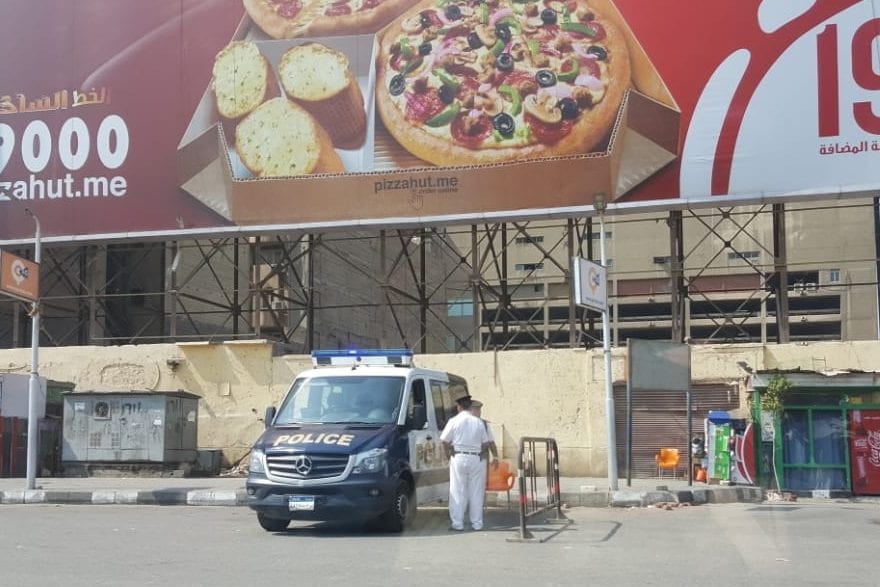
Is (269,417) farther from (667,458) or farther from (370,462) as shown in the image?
(667,458)

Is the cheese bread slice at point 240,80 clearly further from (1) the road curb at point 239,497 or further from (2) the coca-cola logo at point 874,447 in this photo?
(2) the coca-cola logo at point 874,447

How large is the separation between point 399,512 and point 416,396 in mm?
1660

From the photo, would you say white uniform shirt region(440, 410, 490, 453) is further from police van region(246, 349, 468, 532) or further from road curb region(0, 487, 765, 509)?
road curb region(0, 487, 765, 509)

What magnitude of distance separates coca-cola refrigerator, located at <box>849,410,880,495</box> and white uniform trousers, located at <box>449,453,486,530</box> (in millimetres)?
7939

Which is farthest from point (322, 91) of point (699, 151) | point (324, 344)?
point (324, 344)

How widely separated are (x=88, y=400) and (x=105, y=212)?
5.58 m

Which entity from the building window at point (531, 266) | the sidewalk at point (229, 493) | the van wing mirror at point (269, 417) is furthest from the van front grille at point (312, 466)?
the building window at point (531, 266)

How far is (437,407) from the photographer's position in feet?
43.5

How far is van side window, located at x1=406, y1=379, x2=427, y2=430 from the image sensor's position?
12.3 m

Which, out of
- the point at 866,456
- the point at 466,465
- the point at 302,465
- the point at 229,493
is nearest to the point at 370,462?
the point at 302,465

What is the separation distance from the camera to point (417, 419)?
12164 mm

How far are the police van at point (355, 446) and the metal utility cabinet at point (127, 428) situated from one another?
28.0ft

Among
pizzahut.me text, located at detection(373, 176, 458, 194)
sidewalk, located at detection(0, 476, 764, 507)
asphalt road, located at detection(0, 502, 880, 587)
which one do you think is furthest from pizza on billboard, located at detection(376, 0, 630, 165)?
asphalt road, located at detection(0, 502, 880, 587)

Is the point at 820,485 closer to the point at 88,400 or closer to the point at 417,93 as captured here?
the point at 417,93
